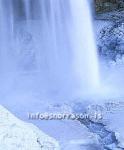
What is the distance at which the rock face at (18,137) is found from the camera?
18.0 feet

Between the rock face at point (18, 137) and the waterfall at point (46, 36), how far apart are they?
19.0 feet

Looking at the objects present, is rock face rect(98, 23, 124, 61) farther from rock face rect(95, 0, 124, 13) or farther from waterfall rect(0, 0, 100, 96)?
rock face rect(95, 0, 124, 13)

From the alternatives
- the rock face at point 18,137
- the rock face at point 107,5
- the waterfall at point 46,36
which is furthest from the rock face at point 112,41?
the rock face at point 18,137

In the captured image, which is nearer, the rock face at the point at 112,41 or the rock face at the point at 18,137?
the rock face at the point at 18,137

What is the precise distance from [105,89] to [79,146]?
3.48 m

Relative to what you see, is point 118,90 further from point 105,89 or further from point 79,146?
point 79,146

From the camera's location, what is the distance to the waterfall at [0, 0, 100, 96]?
1216 centimetres

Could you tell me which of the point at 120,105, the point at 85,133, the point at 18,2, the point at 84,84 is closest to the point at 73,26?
the point at 18,2

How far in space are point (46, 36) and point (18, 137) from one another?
25.1 ft

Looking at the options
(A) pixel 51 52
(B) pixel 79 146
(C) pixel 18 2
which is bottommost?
(B) pixel 79 146

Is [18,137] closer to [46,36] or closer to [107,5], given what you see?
[46,36]

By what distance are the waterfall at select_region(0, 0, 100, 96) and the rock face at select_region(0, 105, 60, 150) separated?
19.0 feet

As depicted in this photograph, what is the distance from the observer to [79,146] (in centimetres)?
651

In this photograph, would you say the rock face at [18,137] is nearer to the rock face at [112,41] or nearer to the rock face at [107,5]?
the rock face at [112,41]
